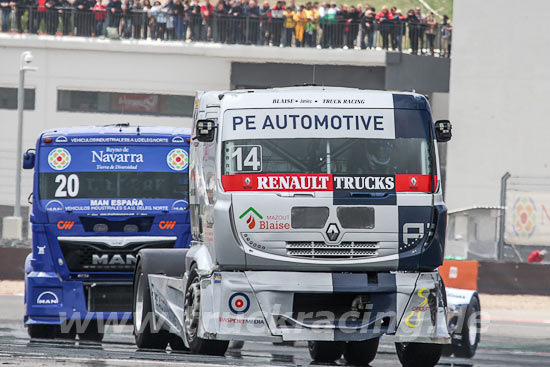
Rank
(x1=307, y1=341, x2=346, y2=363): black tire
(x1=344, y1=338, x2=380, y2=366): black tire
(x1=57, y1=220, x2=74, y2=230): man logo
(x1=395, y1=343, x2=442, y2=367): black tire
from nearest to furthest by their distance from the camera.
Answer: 1. (x1=395, y1=343, x2=442, y2=367): black tire
2. (x1=344, y1=338, x2=380, y2=366): black tire
3. (x1=307, y1=341, x2=346, y2=363): black tire
4. (x1=57, y1=220, x2=74, y2=230): man logo

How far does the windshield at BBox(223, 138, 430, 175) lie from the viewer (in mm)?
10984

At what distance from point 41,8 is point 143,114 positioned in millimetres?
5399

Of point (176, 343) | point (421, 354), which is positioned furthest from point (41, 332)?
point (421, 354)

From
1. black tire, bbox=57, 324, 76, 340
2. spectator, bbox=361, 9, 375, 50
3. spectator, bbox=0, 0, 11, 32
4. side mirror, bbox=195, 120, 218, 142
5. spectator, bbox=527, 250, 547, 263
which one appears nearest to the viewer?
side mirror, bbox=195, 120, 218, 142

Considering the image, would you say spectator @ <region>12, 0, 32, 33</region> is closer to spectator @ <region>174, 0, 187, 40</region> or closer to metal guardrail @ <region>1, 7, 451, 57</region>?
metal guardrail @ <region>1, 7, 451, 57</region>

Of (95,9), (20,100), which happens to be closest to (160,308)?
(20,100)

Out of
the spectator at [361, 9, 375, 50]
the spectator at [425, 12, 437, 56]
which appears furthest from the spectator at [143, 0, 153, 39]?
the spectator at [425, 12, 437, 56]

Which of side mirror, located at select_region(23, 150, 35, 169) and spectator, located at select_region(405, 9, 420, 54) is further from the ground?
spectator, located at select_region(405, 9, 420, 54)

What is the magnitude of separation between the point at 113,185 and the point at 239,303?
5000 mm

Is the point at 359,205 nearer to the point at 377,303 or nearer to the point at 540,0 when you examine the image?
the point at 377,303

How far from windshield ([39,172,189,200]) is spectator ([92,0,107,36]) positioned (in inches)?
1076

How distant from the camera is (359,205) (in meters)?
10.9

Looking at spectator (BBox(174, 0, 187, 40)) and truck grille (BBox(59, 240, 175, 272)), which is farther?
spectator (BBox(174, 0, 187, 40))

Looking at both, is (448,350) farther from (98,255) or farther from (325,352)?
(98,255)
